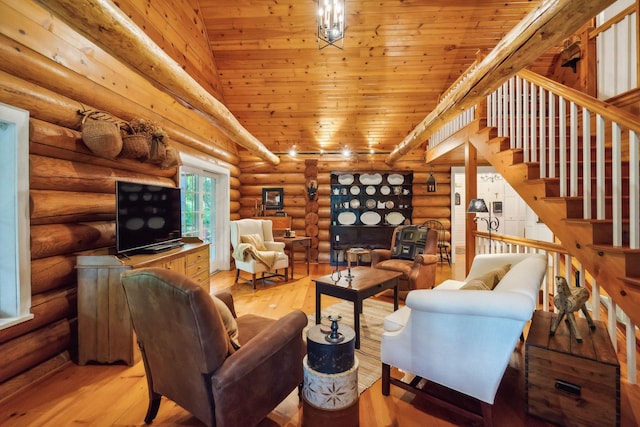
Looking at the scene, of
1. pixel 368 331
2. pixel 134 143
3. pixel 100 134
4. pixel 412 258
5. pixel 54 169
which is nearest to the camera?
pixel 54 169

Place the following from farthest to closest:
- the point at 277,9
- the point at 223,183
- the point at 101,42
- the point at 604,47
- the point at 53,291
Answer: the point at 223,183 < the point at 277,9 < the point at 604,47 < the point at 53,291 < the point at 101,42

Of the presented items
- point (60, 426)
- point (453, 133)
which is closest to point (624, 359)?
point (453, 133)

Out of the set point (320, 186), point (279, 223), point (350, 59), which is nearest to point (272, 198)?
point (279, 223)

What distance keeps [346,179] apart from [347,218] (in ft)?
2.83

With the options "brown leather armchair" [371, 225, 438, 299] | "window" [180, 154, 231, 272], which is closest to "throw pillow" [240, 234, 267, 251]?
"window" [180, 154, 231, 272]

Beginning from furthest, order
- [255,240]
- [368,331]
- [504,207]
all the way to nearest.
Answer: [504,207] < [255,240] < [368,331]

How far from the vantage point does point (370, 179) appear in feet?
20.7

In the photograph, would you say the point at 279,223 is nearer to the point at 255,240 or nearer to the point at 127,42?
the point at 255,240

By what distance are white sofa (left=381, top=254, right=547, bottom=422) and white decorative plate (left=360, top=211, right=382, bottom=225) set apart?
4.47 m

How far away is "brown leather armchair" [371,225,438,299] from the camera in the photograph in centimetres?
370

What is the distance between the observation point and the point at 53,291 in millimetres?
2154

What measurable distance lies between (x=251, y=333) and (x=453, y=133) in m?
4.17

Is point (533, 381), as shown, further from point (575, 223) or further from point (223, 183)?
point (223, 183)

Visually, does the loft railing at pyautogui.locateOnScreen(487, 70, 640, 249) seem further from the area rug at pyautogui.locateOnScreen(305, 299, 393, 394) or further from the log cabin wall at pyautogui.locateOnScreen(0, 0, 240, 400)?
the log cabin wall at pyautogui.locateOnScreen(0, 0, 240, 400)
